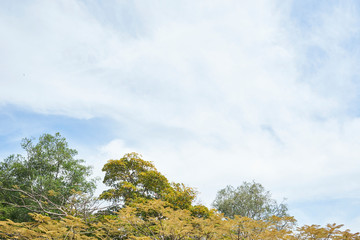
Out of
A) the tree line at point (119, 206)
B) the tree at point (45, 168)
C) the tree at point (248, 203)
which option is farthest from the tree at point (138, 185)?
the tree at point (248, 203)

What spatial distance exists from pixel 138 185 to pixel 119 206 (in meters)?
1.11

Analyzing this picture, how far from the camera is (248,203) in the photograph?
20.5 meters

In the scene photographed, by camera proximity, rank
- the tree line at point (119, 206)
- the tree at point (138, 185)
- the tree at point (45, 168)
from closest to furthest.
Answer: the tree line at point (119, 206) < the tree at point (138, 185) < the tree at point (45, 168)

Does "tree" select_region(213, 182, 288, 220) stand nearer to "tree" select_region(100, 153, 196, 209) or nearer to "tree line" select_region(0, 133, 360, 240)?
"tree line" select_region(0, 133, 360, 240)

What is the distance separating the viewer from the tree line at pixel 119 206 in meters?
7.03

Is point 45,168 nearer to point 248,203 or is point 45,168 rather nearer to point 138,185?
point 138,185

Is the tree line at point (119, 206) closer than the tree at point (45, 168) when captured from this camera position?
Yes

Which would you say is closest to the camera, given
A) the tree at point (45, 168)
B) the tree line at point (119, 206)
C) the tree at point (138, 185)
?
the tree line at point (119, 206)

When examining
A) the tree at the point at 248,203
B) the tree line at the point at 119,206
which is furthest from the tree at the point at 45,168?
the tree at the point at 248,203

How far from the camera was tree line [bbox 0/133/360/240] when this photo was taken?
703cm

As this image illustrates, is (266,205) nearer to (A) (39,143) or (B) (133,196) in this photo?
(B) (133,196)

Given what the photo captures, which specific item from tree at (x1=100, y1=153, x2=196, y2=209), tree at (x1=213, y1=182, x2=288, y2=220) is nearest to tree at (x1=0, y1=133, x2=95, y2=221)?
tree at (x1=100, y1=153, x2=196, y2=209)

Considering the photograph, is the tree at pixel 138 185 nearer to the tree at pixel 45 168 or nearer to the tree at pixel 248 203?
the tree at pixel 45 168

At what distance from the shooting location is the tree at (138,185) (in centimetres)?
1036
